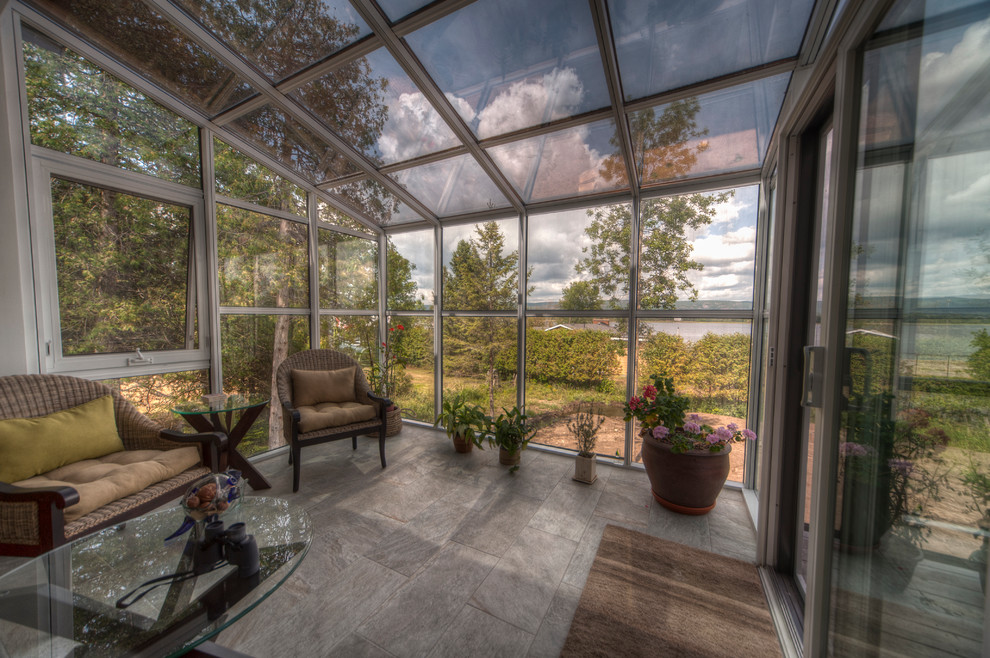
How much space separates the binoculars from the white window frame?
6.75 ft

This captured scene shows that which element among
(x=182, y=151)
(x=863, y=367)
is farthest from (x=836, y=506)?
(x=182, y=151)

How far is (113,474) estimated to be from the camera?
73.6 inches

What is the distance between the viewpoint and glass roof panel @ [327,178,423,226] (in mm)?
3580

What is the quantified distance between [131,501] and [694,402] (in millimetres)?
3841

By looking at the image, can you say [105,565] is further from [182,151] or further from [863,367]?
[182,151]

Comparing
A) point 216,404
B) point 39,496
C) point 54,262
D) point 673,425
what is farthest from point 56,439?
point 673,425

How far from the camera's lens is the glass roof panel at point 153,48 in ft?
6.56

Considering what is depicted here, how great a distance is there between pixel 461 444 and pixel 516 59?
3183mm

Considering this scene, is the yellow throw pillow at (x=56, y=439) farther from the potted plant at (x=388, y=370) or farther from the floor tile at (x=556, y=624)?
the floor tile at (x=556, y=624)

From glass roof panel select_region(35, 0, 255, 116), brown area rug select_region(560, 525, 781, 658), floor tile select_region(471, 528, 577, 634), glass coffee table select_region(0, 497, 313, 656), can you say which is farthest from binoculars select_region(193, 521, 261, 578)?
glass roof panel select_region(35, 0, 255, 116)

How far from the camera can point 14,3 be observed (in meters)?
1.98

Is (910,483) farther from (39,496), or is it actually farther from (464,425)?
(39,496)

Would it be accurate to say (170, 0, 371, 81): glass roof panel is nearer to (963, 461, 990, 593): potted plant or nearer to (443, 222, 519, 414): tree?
(443, 222, 519, 414): tree

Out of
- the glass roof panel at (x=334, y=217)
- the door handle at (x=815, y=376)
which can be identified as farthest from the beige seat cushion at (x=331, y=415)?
the door handle at (x=815, y=376)
